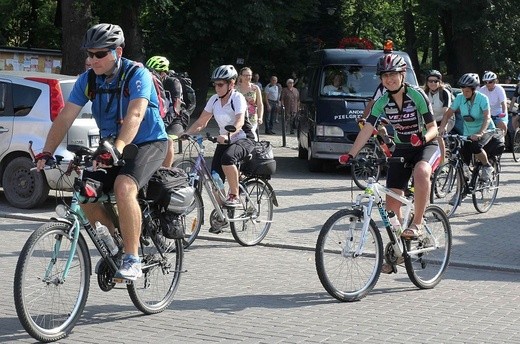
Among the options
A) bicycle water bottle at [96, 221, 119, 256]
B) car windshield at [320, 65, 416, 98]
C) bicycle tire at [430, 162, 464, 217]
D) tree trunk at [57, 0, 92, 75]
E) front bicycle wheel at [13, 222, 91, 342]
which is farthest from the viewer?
tree trunk at [57, 0, 92, 75]

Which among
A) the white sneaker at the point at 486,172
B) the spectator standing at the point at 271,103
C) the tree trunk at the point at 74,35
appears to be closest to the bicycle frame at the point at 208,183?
the white sneaker at the point at 486,172

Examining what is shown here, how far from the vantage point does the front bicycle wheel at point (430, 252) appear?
29.9 feet

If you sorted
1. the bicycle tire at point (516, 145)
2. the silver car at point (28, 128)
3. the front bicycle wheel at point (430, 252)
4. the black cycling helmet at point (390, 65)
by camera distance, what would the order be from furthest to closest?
the bicycle tire at point (516, 145) < the silver car at point (28, 128) < the front bicycle wheel at point (430, 252) < the black cycling helmet at point (390, 65)

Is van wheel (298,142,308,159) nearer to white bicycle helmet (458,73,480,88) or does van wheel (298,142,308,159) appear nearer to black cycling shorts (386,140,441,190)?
white bicycle helmet (458,73,480,88)

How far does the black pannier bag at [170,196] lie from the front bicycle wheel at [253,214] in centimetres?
364

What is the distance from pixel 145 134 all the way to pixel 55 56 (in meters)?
19.2

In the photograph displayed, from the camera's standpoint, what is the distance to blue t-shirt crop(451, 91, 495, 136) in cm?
1438

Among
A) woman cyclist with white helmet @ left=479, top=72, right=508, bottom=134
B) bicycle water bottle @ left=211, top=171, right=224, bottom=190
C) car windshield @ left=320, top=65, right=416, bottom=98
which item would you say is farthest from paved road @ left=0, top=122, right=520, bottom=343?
car windshield @ left=320, top=65, right=416, bottom=98

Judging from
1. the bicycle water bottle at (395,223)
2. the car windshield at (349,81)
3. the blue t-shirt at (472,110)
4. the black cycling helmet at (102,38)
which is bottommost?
the bicycle water bottle at (395,223)

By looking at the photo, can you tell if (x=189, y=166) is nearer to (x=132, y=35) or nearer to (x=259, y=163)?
(x=259, y=163)

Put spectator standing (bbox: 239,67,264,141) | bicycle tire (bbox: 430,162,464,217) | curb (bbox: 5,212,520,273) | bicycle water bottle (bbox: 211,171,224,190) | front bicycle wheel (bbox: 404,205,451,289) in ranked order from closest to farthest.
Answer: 1. front bicycle wheel (bbox: 404,205,451,289)
2. curb (bbox: 5,212,520,273)
3. bicycle water bottle (bbox: 211,171,224,190)
4. bicycle tire (bbox: 430,162,464,217)
5. spectator standing (bbox: 239,67,264,141)

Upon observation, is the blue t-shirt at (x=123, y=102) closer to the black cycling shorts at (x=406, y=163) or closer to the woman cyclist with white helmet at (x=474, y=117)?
the black cycling shorts at (x=406, y=163)

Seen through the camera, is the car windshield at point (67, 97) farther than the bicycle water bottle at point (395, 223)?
Yes

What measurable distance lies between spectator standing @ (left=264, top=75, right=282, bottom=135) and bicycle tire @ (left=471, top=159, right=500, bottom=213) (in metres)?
17.7
